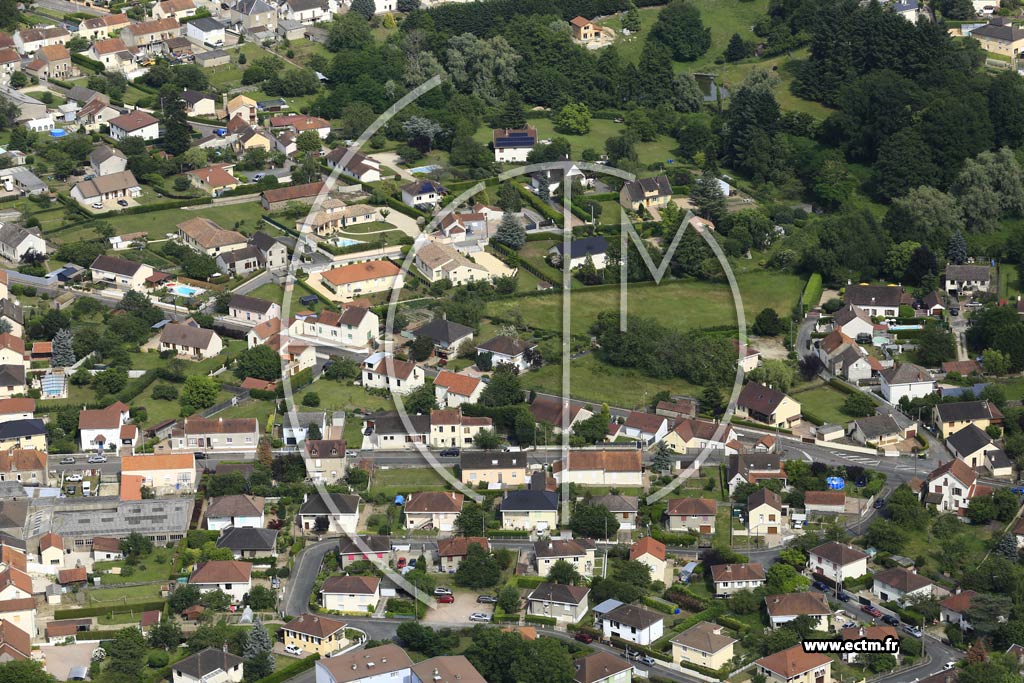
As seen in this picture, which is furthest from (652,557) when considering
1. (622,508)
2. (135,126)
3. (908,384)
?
(135,126)

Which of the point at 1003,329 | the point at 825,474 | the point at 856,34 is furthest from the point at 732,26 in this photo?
the point at 825,474

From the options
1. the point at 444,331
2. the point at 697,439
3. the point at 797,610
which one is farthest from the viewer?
the point at 444,331

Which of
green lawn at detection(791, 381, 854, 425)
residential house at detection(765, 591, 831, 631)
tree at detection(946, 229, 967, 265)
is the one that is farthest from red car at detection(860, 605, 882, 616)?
tree at detection(946, 229, 967, 265)

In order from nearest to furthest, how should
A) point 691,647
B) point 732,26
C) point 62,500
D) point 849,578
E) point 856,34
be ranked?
1. point 691,647
2. point 849,578
3. point 62,500
4. point 856,34
5. point 732,26

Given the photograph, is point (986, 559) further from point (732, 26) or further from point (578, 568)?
point (732, 26)

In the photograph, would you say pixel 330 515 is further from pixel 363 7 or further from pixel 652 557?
pixel 363 7

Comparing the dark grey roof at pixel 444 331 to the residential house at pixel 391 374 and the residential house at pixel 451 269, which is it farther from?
the residential house at pixel 451 269
